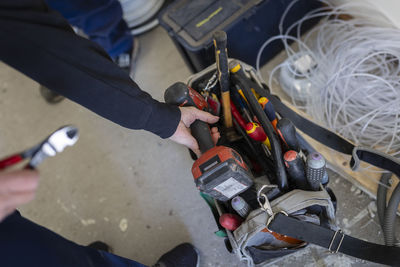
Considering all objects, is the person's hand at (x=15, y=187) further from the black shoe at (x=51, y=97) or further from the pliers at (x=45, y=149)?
the black shoe at (x=51, y=97)

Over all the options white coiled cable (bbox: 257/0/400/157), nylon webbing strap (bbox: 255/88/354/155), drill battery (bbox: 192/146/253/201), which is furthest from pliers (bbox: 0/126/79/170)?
white coiled cable (bbox: 257/0/400/157)

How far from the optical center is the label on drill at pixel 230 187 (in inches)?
30.5

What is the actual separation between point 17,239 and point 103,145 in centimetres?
75

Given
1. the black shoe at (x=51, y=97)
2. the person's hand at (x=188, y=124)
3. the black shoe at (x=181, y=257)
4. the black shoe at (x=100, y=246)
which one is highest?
the person's hand at (x=188, y=124)

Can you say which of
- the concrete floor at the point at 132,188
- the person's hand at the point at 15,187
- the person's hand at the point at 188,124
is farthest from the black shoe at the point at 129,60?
the person's hand at the point at 15,187

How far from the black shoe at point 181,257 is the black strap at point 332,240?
41 cm

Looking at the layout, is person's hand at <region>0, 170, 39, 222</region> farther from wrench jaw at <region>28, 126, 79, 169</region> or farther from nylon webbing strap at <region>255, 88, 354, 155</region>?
nylon webbing strap at <region>255, 88, 354, 155</region>

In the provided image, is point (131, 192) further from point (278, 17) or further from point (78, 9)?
point (278, 17)

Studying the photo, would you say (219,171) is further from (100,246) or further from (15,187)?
(100,246)

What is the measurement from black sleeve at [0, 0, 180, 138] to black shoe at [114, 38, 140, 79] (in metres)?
0.80

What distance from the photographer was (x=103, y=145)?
1406 mm

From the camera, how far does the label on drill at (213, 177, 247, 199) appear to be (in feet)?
2.54

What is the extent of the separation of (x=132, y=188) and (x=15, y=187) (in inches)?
33.9

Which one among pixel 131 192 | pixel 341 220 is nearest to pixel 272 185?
pixel 341 220
